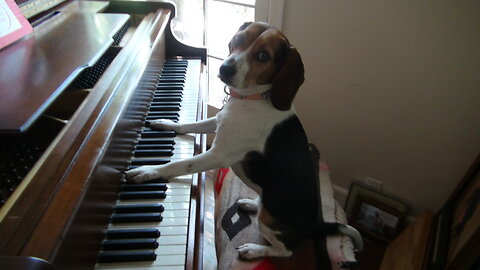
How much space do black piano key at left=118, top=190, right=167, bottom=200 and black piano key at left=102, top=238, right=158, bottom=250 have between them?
6.3 inches

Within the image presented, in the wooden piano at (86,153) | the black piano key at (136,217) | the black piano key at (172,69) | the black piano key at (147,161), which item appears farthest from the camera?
the black piano key at (172,69)

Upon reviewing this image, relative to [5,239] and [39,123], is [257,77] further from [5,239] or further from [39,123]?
[5,239]

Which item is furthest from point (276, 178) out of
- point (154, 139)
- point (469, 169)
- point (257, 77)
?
point (469, 169)

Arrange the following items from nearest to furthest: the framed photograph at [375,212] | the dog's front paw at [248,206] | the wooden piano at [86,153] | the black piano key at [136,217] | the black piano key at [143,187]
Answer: the wooden piano at [86,153] → the black piano key at [136,217] → the black piano key at [143,187] → the dog's front paw at [248,206] → the framed photograph at [375,212]

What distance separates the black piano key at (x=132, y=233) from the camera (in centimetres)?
84

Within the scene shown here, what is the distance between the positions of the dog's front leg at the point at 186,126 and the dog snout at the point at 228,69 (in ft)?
0.84

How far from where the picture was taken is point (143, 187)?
A: 1.01m

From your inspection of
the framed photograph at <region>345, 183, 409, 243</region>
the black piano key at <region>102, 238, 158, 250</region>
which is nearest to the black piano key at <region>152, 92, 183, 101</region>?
the black piano key at <region>102, 238, 158, 250</region>

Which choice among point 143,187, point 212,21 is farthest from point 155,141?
point 212,21

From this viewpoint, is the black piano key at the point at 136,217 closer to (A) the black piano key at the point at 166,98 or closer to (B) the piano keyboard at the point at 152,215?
(B) the piano keyboard at the point at 152,215

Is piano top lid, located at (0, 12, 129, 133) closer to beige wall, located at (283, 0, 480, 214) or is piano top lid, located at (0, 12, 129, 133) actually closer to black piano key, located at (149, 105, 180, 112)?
black piano key, located at (149, 105, 180, 112)

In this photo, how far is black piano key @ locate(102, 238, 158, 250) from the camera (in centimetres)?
82

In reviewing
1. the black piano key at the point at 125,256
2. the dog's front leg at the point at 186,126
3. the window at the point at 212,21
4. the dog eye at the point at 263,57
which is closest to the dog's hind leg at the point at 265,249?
the dog's front leg at the point at 186,126

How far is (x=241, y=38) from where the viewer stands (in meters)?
1.19
